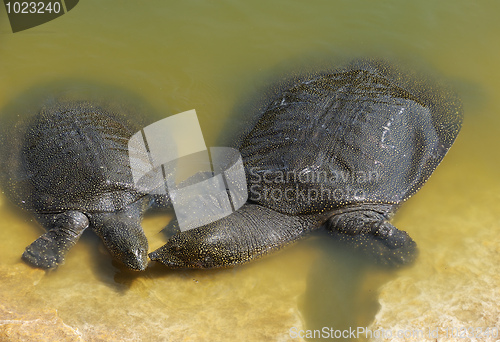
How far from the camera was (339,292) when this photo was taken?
164 inches

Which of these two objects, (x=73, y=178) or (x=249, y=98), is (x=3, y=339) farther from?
(x=249, y=98)

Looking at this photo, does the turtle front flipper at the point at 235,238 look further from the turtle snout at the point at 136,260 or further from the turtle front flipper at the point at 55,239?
the turtle front flipper at the point at 55,239

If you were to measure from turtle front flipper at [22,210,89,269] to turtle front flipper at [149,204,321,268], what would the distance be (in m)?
0.93

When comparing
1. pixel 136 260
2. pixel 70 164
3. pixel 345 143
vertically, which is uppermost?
pixel 345 143

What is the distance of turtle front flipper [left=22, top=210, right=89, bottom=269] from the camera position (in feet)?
14.2

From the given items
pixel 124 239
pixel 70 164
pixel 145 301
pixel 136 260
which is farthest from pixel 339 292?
pixel 70 164

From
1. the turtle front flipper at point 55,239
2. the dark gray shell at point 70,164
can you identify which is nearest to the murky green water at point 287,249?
the turtle front flipper at point 55,239

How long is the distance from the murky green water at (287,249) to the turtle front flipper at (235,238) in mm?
151

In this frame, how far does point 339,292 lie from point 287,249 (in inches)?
26.1

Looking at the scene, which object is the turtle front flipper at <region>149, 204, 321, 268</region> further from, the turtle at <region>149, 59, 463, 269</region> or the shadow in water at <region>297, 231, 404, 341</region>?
the shadow in water at <region>297, 231, 404, 341</region>

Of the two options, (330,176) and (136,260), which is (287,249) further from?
(136,260)

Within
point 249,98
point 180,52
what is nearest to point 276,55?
point 249,98

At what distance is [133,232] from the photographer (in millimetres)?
4309

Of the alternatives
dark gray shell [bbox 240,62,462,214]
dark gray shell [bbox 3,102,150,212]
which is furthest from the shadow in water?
dark gray shell [bbox 3,102,150,212]
